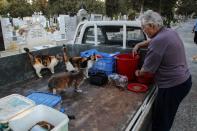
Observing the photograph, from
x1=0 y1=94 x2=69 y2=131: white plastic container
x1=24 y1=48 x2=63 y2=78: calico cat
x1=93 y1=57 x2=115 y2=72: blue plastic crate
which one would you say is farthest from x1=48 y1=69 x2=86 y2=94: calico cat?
x1=24 y1=48 x2=63 y2=78: calico cat

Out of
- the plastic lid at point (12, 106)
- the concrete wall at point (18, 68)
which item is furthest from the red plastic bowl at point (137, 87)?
the plastic lid at point (12, 106)

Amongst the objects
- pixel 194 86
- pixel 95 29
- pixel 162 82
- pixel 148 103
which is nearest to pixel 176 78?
pixel 162 82

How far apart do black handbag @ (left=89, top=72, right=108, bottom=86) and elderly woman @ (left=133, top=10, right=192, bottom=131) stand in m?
0.60

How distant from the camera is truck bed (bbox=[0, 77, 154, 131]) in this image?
1794 mm

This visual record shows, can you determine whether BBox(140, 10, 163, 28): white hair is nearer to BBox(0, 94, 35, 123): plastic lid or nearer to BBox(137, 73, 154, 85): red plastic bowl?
BBox(137, 73, 154, 85): red plastic bowl

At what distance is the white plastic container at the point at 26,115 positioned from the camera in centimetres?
144

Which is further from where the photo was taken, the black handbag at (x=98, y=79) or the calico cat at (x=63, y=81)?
the black handbag at (x=98, y=79)

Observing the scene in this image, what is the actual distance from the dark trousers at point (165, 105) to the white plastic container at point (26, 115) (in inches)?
54.9

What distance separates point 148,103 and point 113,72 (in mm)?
911

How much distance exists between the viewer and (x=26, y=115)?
1.54 meters

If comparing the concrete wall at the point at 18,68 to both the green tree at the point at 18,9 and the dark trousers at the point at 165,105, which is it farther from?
the green tree at the point at 18,9

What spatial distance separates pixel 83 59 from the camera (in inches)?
119

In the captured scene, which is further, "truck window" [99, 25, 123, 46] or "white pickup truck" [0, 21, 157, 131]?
"truck window" [99, 25, 123, 46]

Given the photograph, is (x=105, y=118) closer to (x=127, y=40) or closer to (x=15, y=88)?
(x=15, y=88)
